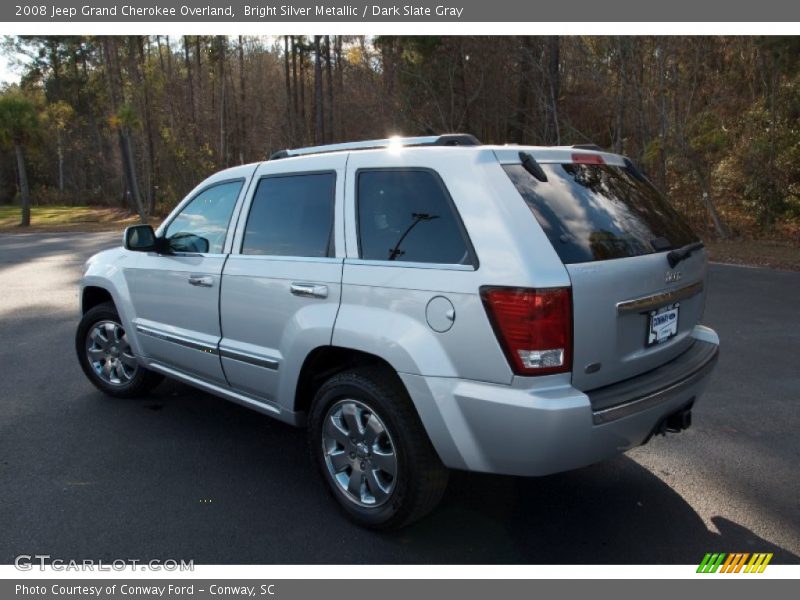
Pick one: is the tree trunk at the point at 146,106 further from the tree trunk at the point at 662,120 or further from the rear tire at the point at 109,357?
the rear tire at the point at 109,357

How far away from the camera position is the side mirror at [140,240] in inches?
172

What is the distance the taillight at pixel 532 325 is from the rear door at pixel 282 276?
910 mm

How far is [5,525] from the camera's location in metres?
3.19

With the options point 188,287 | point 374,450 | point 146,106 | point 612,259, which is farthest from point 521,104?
point 146,106

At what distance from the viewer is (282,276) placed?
346 centimetres

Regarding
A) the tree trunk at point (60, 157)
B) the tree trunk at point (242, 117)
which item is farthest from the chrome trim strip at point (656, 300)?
the tree trunk at point (60, 157)

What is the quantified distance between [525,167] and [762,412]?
9.92ft

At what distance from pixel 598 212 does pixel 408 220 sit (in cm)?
92

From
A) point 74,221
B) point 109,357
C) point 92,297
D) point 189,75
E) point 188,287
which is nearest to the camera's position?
point 188,287

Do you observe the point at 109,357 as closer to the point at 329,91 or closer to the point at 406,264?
the point at 406,264

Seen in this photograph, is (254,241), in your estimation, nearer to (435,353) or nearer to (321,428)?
(321,428)

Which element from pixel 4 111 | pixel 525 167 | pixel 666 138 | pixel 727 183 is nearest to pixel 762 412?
pixel 525 167

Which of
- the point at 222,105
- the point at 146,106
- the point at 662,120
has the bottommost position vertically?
the point at 662,120

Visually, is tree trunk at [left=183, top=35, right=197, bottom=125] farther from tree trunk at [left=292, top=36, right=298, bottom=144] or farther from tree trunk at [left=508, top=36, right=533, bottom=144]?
tree trunk at [left=508, top=36, right=533, bottom=144]
